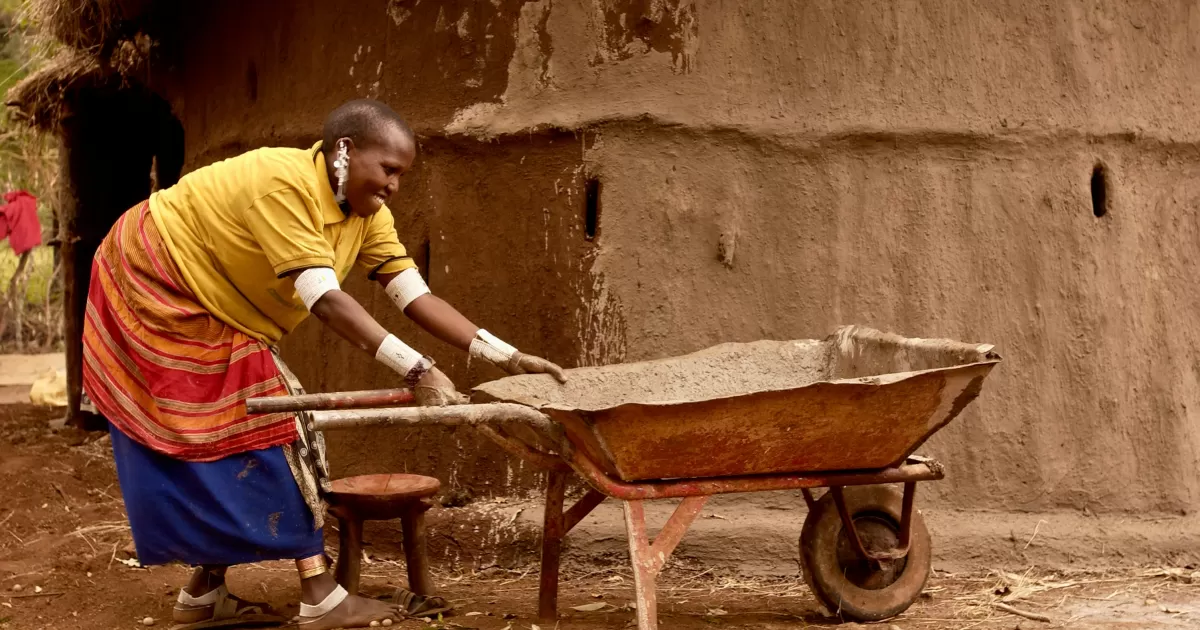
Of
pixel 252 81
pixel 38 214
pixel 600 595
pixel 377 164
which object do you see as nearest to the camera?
pixel 377 164

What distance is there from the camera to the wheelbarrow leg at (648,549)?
3.34 m

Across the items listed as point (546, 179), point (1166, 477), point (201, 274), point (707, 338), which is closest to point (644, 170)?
point (546, 179)

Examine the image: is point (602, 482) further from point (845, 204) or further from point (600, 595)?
point (845, 204)

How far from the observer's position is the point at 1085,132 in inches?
191

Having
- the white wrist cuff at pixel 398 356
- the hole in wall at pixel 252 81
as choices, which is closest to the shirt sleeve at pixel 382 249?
the white wrist cuff at pixel 398 356

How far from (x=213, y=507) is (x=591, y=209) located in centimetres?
188

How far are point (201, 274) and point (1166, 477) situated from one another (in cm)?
379

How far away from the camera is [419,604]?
4.03m

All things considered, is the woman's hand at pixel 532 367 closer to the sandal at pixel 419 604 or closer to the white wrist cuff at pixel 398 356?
the white wrist cuff at pixel 398 356

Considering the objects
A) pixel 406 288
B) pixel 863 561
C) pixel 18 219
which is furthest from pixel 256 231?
pixel 18 219

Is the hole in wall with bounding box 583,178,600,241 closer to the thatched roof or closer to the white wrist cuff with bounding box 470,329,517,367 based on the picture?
the white wrist cuff with bounding box 470,329,517,367

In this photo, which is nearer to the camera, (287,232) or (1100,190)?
(287,232)

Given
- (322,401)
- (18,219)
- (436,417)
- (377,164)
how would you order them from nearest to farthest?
(436,417)
(322,401)
(377,164)
(18,219)

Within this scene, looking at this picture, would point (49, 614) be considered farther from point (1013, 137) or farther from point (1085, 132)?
point (1085, 132)
